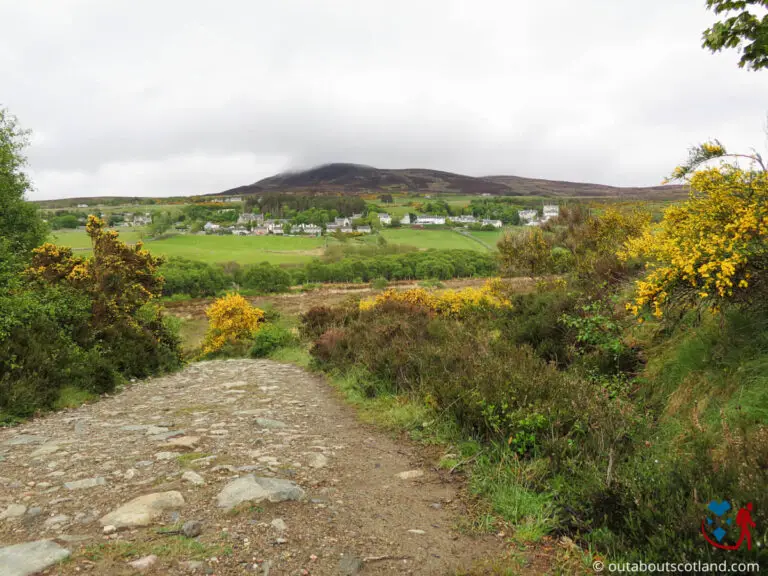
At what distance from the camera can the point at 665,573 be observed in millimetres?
2334

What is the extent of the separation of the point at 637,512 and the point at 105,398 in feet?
27.8

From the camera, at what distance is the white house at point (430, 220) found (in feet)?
408

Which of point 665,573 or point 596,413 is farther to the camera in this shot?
point 596,413

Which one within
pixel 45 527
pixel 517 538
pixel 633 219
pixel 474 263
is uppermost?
pixel 633 219

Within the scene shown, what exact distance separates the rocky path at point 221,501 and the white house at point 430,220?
121 metres

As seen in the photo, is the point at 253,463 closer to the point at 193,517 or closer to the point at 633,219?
the point at 193,517

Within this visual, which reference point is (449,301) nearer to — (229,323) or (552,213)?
(229,323)

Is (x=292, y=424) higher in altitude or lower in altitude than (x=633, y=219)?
lower

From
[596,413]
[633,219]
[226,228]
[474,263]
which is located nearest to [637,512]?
[596,413]

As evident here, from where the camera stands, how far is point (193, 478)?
12.2ft

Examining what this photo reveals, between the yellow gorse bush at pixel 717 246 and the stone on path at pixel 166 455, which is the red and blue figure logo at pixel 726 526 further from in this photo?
the stone on path at pixel 166 455

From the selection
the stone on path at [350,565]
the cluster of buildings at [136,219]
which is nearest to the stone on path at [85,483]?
the stone on path at [350,565]

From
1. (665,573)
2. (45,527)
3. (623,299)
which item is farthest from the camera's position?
(623,299)

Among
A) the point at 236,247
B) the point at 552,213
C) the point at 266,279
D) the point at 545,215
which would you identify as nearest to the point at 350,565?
the point at 552,213
